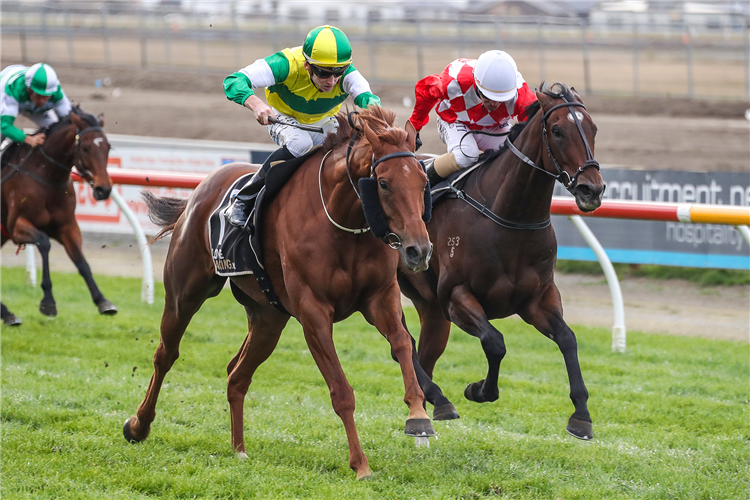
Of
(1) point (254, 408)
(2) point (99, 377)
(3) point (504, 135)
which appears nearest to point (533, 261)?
(3) point (504, 135)

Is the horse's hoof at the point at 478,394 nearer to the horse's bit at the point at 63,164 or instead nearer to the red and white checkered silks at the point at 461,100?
the red and white checkered silks at the point at 461,100

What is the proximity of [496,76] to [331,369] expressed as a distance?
6.21 ft

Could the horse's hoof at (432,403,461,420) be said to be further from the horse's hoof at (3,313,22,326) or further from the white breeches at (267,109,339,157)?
the horse's hoof at (3,313,22,326)

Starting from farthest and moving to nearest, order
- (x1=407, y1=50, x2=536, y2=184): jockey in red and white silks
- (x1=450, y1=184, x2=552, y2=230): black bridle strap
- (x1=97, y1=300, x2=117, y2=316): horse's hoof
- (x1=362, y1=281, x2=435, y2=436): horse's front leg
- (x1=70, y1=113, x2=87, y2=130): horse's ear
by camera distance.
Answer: (x1=70, y1=113, x2=87, y2=130): horse's ear < (x1=97, y1=300, x2=117, y2=316): horse's hoof < (x1=407, y1=50, x2=536, y2=184): jockey in red and white silks < (x1=450, y1=184, x2=552, y2=230): black bridle strap < (x1=362, y1=281, x2=435, y2=436): horse's front leg

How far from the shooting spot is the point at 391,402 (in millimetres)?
5711

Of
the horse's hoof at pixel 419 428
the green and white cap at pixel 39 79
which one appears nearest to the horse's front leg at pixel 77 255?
the green and white cap at pixel 39 79

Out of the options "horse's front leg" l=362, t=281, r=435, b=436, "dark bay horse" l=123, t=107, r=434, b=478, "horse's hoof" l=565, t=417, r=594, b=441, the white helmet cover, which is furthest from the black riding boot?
"horse's hoof" l=565, t=417, r=594, b=441

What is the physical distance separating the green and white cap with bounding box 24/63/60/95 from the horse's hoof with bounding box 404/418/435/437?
5434 millimetres

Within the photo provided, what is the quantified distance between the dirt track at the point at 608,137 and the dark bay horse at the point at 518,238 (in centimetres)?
410

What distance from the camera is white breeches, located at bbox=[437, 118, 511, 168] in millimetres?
5035

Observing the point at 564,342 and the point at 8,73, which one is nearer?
the point at 564,342

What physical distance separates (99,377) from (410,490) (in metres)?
3.07

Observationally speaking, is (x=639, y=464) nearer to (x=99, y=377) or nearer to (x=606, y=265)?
(x=606, y=265)

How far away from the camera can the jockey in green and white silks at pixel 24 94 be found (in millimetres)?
7676
